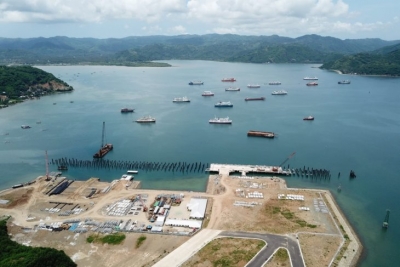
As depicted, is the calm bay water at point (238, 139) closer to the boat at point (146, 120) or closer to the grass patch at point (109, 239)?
the boat at point (146, 120)

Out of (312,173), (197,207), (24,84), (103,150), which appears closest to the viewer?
(197,207)

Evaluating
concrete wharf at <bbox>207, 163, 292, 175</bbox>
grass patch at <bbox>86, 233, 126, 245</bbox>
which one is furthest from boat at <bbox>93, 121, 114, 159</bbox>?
grass patch at <bbox>86, 233, 126, 245</bbox>

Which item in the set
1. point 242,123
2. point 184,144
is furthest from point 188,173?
point 242,123

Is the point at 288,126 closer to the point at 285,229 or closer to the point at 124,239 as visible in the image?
the point at 285,229

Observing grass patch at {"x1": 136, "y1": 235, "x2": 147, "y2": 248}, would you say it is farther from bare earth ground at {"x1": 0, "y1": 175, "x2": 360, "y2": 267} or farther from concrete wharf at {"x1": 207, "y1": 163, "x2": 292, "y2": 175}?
concrete wharf at {"x1": 207, "y1": 163, "x2": 292, "y2": 175}

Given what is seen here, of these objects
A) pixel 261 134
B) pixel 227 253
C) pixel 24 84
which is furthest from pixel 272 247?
pixel 24 84

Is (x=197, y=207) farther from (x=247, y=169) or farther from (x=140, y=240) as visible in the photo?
(x=247, y=169)

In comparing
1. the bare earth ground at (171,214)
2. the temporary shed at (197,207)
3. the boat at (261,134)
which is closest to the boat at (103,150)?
the bare earth ground at (171,214)
